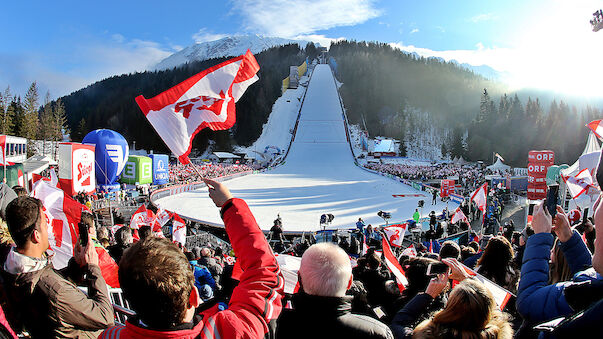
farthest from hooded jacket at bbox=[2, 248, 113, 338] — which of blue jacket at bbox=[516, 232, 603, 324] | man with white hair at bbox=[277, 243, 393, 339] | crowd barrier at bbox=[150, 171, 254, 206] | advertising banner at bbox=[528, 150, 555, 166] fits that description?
crowd barrier at bbox=[150, 171, 254, 206]

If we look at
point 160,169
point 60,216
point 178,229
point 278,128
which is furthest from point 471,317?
point 278,128

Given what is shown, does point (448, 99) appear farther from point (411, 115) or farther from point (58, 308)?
point (58, 308)

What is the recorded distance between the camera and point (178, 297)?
3.79 ft

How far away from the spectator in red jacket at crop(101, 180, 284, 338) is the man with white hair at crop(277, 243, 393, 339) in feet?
0.42

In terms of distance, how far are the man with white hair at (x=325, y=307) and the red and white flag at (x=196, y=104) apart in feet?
5.87

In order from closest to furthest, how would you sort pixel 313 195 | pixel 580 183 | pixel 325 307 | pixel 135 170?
pixel 325 307 → pixel 580 183 → pixel 313 195 → pixel 135 170

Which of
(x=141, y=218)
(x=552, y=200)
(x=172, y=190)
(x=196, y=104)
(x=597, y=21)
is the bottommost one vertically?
(x=172, y=190)

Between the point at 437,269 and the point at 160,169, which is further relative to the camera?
the point at 160,169

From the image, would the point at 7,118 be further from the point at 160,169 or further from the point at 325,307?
the point at 325,307

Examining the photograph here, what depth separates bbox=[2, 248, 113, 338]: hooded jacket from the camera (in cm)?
162

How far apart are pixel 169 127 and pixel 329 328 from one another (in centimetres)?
231

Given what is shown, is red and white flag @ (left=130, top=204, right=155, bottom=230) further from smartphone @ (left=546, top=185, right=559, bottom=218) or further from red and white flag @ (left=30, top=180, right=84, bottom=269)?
smartphone @ (left=546, top=185, right=559, bottom=218)

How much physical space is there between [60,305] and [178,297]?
856 millimetres

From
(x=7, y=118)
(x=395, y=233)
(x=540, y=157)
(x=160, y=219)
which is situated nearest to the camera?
(x=395, y=233)
